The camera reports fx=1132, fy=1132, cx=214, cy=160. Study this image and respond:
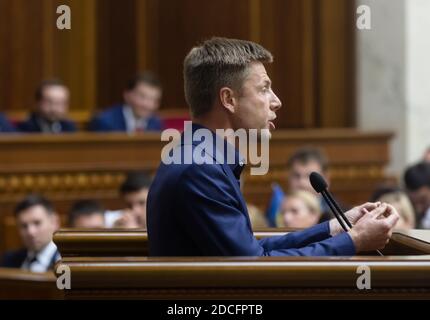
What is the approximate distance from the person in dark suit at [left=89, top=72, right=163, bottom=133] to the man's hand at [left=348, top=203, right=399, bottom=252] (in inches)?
218

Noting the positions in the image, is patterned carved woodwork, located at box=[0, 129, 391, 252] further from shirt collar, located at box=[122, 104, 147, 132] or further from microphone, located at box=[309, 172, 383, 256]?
microphone, located at box=[309, 172, 383, 256]

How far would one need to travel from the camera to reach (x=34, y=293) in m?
4.98

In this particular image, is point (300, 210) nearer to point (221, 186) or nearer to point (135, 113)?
point (135, 113)

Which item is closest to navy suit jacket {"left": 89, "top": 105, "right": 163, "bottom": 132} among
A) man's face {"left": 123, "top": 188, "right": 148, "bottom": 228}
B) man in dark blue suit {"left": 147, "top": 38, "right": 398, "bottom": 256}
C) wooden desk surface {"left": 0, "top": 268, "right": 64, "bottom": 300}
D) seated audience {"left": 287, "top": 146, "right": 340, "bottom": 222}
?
seated audience {"left": 287, "top": 146, "right": 340, "bottom": 222}

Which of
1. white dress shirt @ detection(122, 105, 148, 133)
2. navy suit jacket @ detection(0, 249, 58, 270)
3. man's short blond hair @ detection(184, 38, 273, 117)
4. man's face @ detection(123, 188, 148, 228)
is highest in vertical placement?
man's short blond hair @ detection(184, 38, 273, 117)

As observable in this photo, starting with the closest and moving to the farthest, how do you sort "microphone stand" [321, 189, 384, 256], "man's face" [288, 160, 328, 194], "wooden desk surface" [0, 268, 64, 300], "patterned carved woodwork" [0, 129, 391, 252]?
"microphone stand" [321, 189, 384, 256] < "wooden desk surface" [0, 268, 64, 300] < "man's face" [288, 160, 328, 194] < "patterned carved woodwork" [0, 129, 391, 252]

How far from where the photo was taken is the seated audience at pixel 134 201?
20.3ft

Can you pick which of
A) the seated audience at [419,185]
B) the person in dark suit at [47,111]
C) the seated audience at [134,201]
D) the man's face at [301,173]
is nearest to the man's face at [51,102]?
the person in dark suit at [47,111]

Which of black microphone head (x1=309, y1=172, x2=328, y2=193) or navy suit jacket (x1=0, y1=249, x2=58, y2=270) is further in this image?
navy suit jacket (x1=0, y1=249, x2=58, y2=270)

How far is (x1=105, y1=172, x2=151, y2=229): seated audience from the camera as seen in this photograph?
6191 mm

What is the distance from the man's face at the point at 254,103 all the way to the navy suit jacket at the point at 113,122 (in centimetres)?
530

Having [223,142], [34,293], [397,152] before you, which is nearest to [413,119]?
[397,152]

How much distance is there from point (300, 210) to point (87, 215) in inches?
46.5
